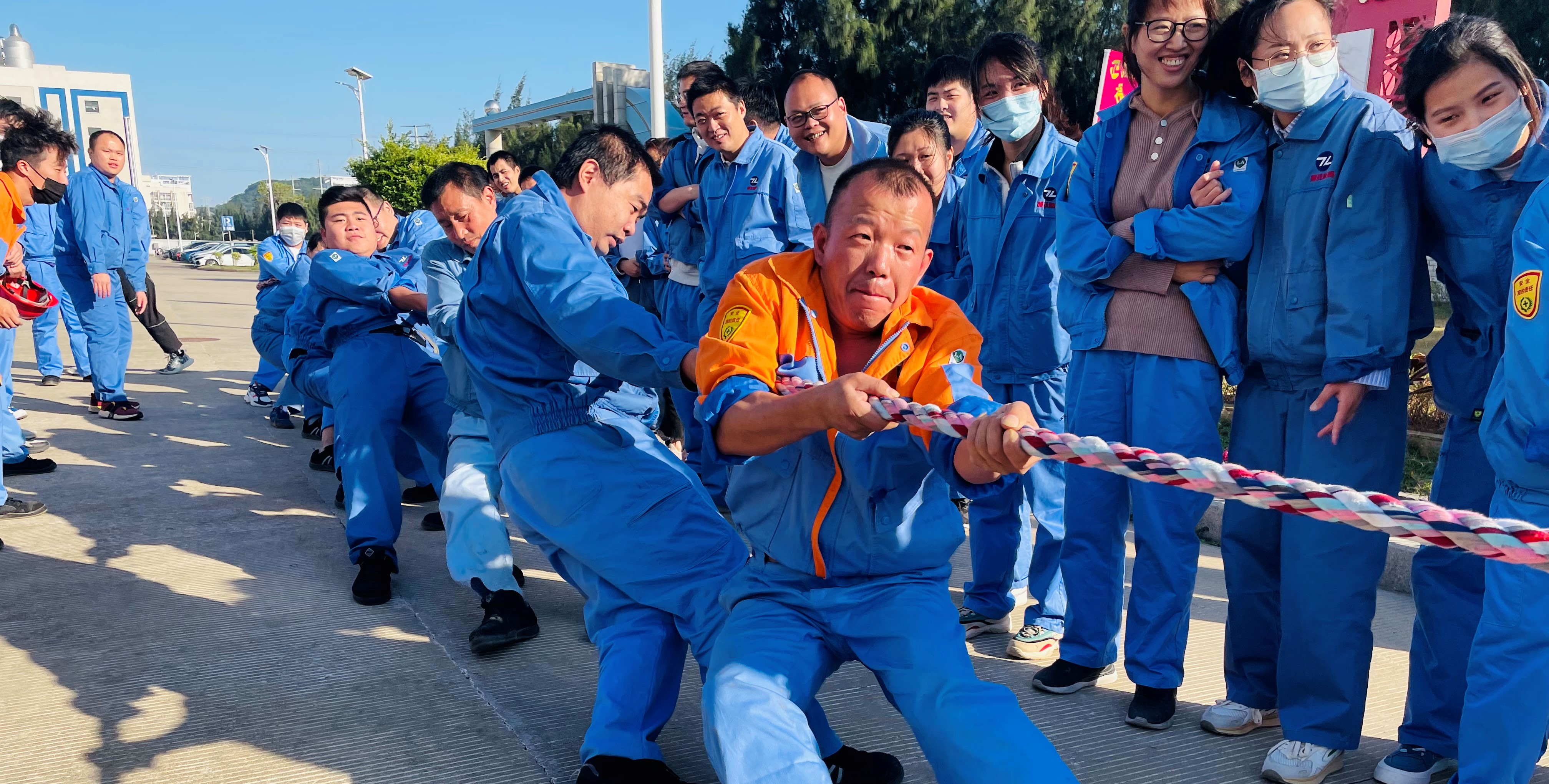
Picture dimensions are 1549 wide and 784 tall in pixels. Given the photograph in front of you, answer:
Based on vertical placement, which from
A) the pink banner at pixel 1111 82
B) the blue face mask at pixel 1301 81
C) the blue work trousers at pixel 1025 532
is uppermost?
the pink banner at pixel 1111 82

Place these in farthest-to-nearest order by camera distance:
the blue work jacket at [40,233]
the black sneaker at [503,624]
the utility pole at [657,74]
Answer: the utility pole at [657,74] < the blue work jacket at [40,233] < the black sneaker at [503,624]

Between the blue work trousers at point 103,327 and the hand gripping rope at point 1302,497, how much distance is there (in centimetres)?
768

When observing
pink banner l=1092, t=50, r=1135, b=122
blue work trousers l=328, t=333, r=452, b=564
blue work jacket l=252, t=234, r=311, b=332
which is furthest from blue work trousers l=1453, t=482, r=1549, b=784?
blue work jacket l=252, t=234, r=311, b=332

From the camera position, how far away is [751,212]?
477cm

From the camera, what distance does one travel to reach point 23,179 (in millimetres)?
5617

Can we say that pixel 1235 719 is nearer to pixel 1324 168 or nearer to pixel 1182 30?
pixel 1324 168

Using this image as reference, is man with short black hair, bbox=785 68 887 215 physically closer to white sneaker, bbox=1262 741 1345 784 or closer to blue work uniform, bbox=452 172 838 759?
blue work uniform, bbox=452 172 838 759

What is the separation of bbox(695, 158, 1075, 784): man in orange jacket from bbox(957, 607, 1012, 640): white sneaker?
1.44 metres

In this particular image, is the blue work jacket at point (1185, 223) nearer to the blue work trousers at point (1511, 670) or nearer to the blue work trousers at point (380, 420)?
the blue work trousers at point (1511, 670)

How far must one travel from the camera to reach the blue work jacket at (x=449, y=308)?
3918 millimetres

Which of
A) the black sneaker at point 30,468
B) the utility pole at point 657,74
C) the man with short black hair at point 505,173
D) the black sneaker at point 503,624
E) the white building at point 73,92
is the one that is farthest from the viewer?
the white building at point 73,92

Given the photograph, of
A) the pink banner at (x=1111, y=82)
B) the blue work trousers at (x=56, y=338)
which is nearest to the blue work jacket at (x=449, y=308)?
the pink banner at (x=1111, y=82)

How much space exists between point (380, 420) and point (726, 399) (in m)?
2.78

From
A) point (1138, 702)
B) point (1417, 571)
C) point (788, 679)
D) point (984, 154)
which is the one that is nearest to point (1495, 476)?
point (1417, 571)
